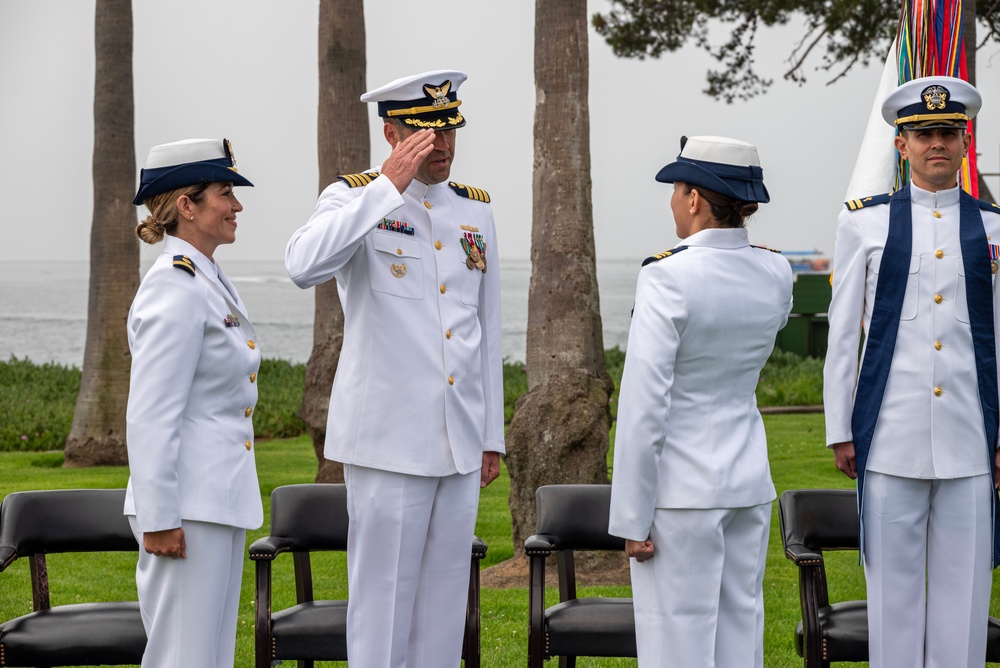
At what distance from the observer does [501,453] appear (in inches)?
143

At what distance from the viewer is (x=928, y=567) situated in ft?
11.8

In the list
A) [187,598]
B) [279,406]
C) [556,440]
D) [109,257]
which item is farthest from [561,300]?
[279,406]

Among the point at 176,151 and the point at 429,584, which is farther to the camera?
the point at 429,584

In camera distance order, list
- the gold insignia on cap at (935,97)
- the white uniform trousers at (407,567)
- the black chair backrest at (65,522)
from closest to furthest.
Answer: the white uniform trousers at (407,567), the gold insignia on cap at (935,97), the black chair backrest at (65,522)

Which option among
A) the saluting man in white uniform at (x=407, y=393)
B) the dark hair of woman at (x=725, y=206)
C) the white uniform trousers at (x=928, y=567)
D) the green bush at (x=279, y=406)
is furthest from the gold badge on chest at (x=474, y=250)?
the green bush at (x=279, y=406)

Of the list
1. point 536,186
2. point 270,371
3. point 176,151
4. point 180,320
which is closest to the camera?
point 180,320

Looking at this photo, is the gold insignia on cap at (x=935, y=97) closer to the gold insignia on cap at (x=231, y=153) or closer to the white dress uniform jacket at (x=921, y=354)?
the white dress uniform jacket at (x=921, y=354)

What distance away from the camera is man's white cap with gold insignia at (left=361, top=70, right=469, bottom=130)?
3.37 m

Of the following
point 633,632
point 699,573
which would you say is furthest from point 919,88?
point 633,632

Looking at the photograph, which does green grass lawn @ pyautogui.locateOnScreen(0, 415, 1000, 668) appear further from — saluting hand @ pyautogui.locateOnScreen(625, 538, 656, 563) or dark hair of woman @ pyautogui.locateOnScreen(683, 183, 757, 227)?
dark hair of woman @ pyautogui.locateOnScreen(683, 183, 757, 227)

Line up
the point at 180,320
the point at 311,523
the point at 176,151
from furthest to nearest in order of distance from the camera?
the point at 311,523, the point at 176,151, the point at 180,320

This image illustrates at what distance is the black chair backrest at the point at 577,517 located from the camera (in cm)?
416

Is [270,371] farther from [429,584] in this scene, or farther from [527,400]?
[429,584]

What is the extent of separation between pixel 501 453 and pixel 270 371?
13667mm
